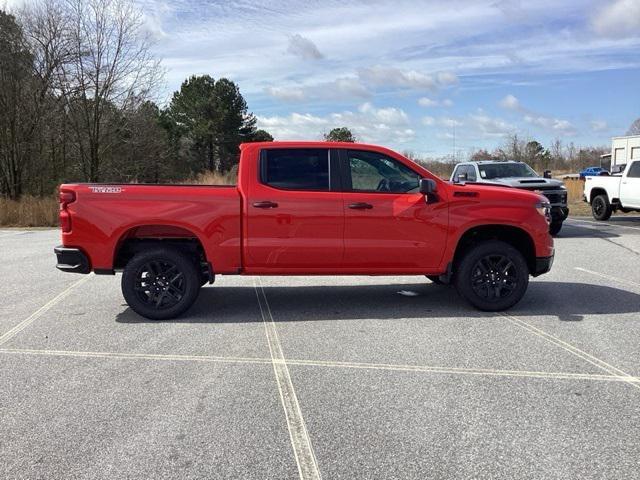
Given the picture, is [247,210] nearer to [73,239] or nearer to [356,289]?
[73,239]

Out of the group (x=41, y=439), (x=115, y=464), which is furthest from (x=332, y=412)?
(x=41, y=439)

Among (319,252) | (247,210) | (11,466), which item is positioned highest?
(247,210)

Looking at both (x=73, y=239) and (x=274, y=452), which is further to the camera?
(x=73, y=239)

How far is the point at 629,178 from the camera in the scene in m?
16.5

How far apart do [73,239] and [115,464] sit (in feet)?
11.8

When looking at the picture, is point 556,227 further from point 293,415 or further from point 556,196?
point 293,415

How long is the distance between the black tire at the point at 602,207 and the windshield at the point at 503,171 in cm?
423

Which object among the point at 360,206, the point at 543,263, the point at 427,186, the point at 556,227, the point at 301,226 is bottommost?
the point at 556,227

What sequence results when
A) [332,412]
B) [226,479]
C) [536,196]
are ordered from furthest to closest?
[536,196] → [332,412] → [226,479]

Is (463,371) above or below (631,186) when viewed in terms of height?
below

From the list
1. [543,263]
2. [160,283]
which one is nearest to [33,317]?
[160,283]

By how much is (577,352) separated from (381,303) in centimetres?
255

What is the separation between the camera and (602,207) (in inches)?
712

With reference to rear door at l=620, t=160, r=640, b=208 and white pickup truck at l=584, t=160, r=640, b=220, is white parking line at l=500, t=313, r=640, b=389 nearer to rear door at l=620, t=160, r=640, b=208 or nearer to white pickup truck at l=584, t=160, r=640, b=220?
rear door at l=620, t=160, r=640, b=208
